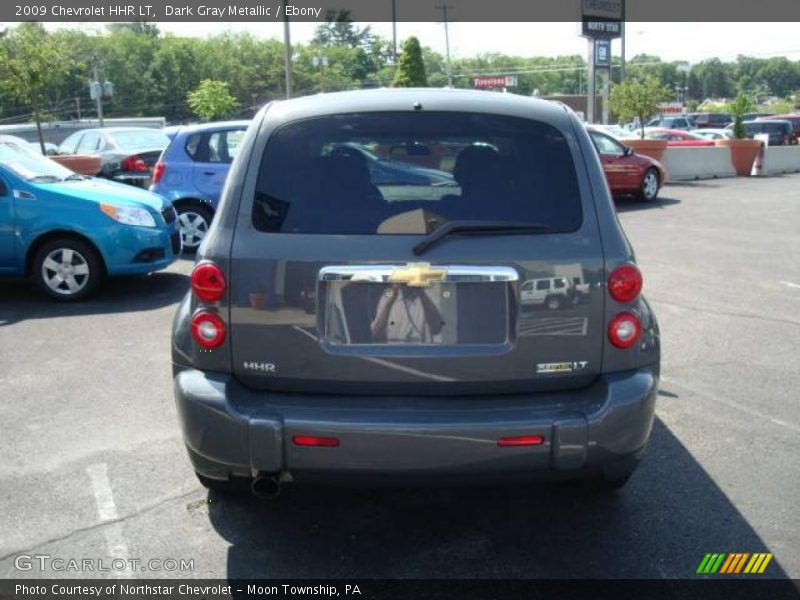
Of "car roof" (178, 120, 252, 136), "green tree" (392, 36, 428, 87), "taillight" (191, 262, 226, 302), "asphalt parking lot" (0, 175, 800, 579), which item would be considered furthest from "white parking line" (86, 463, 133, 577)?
"green tree" (392, 36, 428, 87)

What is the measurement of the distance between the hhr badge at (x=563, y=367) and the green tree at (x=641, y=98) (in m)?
22.9

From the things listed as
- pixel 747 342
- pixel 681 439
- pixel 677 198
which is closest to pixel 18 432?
pixel 681 439

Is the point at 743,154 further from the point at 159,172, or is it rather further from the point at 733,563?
the point at 733,563

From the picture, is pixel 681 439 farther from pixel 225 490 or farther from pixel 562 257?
pixel 225 490

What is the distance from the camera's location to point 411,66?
27.3 meters

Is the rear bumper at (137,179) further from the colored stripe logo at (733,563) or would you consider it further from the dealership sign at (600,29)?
the dealership sign at (600,29)

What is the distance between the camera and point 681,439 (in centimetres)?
458

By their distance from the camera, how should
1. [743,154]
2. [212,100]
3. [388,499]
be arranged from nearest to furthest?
[388,499] < [743,154] < [212,100]

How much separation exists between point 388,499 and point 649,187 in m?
14.4

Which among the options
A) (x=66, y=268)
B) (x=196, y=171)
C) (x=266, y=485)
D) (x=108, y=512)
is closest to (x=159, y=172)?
(x=196, y=171)

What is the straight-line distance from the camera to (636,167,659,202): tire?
16.8m

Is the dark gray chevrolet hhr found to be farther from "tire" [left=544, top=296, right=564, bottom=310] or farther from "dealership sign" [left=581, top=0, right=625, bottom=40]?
"dealership sign" [left=581, top=0, right=625, bottom=40]

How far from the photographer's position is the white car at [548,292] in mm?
3078

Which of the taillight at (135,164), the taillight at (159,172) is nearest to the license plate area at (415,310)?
the taillight at (159,172)
